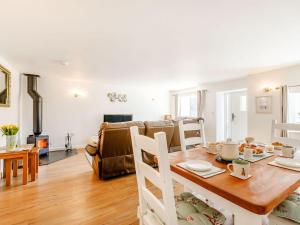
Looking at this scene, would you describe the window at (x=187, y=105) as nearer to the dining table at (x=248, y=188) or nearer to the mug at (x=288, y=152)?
the mug at (x=288, y=152)

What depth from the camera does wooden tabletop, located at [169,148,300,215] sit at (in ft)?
2.26

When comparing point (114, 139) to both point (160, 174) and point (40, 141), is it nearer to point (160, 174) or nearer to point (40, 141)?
point (160, 174)

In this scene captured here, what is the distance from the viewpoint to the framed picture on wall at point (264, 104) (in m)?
4.07

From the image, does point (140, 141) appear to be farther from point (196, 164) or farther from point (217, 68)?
point (217, 68)

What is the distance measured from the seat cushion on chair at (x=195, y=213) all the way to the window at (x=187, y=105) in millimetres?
5809

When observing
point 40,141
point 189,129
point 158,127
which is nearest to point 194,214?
point 189,129

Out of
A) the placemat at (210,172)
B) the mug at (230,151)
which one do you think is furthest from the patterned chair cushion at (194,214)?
the mug at (230,151)

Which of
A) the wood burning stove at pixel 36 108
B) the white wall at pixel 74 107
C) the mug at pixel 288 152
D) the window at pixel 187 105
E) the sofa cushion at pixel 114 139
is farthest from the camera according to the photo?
the window at pixel 187 105

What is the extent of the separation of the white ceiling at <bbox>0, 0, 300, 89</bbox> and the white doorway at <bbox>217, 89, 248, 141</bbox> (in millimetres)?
1838

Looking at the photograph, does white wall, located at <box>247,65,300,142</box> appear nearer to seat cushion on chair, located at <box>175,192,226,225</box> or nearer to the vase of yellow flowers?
seat cushion on chair, located at <box>175,192,226,225</box>

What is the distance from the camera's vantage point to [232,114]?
5.56 m

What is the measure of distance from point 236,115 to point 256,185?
519 centimetres

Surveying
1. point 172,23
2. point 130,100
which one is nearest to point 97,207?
point 172,23

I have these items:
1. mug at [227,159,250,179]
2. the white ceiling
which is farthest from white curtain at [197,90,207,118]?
mug at [227,159,250,179]
